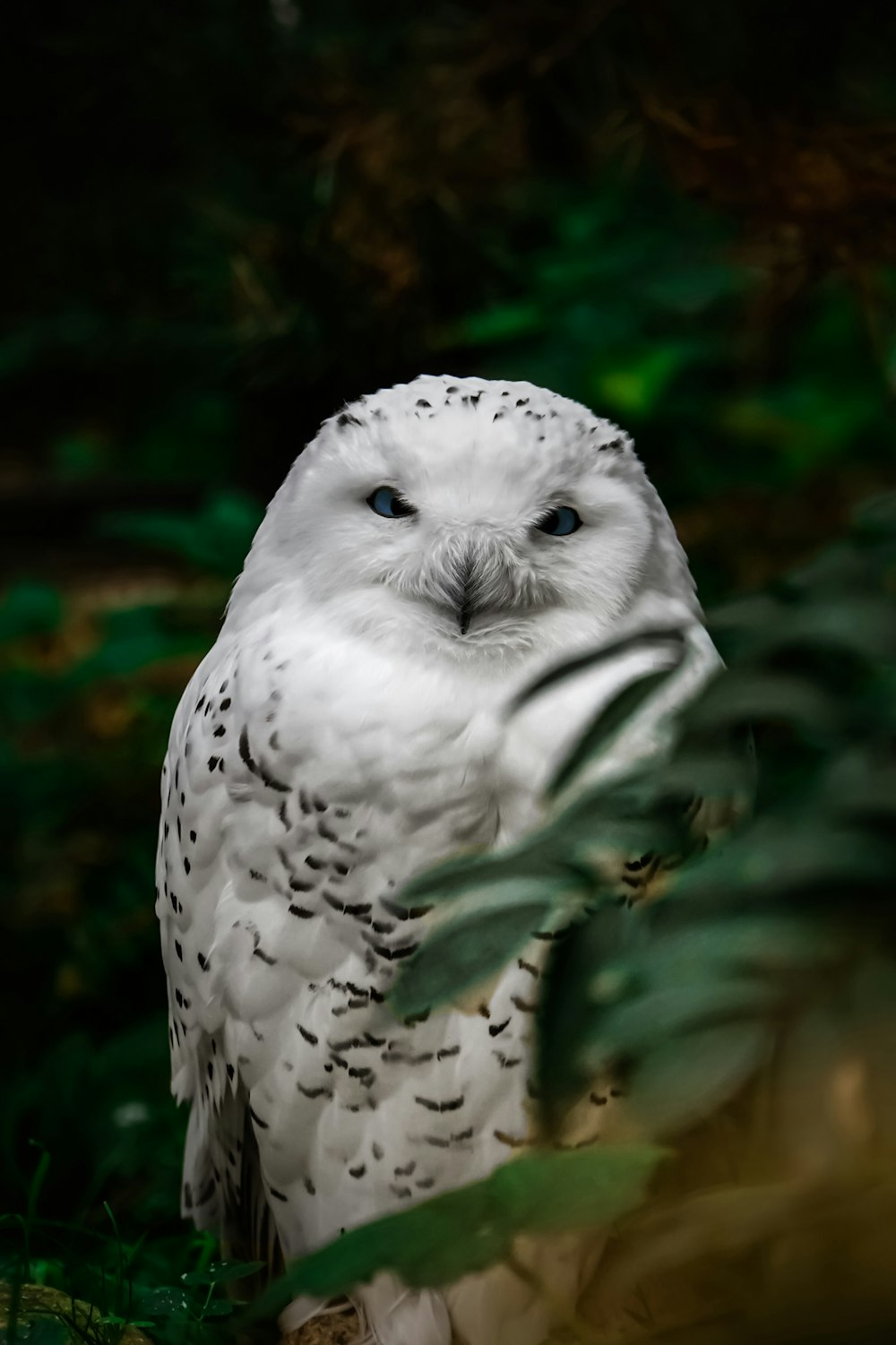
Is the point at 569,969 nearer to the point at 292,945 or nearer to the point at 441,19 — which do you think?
the point at 292,945

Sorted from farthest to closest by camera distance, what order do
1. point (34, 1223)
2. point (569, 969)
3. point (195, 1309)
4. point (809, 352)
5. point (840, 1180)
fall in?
1. point (809, 352)
2. point (34, 1223)
3. point (195, 1309)
4. point (569, 969)
5. point (840, 1180)

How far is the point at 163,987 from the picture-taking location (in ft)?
8.15

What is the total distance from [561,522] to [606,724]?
625mm

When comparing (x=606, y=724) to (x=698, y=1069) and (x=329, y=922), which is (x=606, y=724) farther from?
(x=329, y=922)

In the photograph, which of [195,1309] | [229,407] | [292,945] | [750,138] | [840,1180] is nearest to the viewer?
[840,1180]

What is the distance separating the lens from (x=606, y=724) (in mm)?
684

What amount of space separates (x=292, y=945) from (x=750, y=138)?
1569mm

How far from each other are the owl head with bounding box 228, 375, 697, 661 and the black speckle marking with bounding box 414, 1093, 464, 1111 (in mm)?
404

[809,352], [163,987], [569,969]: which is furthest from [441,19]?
[569,969]

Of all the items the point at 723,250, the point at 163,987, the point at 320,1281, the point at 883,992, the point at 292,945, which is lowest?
the point at 163,987

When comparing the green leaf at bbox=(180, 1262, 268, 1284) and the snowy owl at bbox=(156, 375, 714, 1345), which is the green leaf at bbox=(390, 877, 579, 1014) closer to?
the snowy owl at bbox=(156, 375, 714, 1345)

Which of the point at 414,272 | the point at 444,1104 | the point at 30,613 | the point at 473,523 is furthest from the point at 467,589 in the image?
the point at 30,613

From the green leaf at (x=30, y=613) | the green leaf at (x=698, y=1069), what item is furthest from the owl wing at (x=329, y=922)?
the green leaf at (x=30, y=613)

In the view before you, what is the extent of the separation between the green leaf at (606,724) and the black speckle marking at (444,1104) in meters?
0.68
